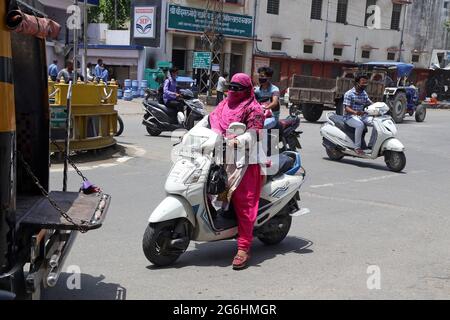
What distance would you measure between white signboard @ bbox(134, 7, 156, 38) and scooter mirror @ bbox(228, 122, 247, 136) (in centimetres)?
2493

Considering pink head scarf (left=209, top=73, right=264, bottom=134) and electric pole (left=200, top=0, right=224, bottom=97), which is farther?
electric pole (left=200, top=0, right=224, bottom=97)

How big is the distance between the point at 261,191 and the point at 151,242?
1.20 meters

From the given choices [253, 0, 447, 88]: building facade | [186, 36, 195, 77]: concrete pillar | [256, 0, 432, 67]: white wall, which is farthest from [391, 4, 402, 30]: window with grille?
[186, 36, 195, 77]: concrete pillar

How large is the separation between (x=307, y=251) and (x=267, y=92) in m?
4.19

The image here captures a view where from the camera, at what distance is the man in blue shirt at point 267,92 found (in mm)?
8852

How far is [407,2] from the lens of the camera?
39031mm

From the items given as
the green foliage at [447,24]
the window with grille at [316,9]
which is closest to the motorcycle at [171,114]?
the window with grille at [316,9]

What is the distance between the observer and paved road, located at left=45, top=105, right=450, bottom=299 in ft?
14.4

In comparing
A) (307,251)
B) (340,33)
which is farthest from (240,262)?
(340,33)

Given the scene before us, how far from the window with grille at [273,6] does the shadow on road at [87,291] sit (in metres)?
30.1

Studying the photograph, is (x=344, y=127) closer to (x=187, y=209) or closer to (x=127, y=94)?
(x=187, y=209)

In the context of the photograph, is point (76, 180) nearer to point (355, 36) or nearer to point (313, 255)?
point (313, 255)

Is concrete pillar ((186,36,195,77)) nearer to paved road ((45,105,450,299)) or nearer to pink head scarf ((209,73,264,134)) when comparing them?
paved road ((45,105,450,299))

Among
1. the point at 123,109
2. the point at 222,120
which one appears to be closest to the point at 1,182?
the point at 222,120
